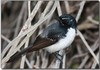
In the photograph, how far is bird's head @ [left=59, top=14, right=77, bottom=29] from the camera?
2.12 metres

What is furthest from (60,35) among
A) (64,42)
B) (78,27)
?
(78,27)

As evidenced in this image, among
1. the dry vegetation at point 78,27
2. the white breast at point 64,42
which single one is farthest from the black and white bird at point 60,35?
the dry vegetation at point 78,27

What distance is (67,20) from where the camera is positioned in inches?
83.7

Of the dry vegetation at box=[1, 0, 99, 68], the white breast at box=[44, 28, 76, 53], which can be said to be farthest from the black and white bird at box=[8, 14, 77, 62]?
the dry vegetation at box=[1, 0, 99, 68]

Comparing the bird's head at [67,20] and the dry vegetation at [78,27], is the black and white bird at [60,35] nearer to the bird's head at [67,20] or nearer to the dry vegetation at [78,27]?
the bird's head at [67,20]

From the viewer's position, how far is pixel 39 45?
6.76 feet

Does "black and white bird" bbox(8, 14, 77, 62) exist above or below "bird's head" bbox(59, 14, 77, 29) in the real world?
below

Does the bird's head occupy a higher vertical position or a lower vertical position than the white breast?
higher

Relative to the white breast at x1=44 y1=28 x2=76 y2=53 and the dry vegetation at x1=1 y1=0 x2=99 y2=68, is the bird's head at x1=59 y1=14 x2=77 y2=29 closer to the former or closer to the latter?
the white breast at x1=44 y1=28 x2=76 y2=53

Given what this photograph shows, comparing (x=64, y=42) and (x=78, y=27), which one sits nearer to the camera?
(x=64, y=42)

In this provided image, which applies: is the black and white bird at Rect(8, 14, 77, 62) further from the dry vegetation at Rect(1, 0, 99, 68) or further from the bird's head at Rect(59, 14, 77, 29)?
the dry vegetation at Rect(1, 0, 99, 68)

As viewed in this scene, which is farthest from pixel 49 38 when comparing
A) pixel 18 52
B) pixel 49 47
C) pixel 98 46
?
pixel 98 46

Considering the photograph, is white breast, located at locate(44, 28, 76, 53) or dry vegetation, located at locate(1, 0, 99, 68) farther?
dry vegetation, located at locate(1, 0, 99, 68)

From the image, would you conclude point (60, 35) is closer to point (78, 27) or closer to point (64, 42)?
point (64, 42)
